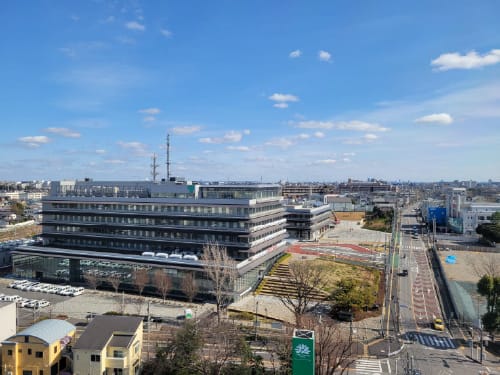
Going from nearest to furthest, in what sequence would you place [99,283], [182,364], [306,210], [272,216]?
[182,364] < [99,283] < [272,216] < [306,210]

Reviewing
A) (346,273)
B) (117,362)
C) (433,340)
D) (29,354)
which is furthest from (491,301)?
(29,354)

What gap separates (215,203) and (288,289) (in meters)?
13.5

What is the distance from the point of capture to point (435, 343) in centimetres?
3272

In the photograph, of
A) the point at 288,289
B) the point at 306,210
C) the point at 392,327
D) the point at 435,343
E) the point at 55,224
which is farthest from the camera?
the point at 306,210

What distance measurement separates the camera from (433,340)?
33.4 m

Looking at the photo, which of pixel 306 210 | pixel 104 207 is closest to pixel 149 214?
pixel 104 207

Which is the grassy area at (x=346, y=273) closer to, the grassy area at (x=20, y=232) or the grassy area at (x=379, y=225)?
the grassy area at (x=379, y=225)

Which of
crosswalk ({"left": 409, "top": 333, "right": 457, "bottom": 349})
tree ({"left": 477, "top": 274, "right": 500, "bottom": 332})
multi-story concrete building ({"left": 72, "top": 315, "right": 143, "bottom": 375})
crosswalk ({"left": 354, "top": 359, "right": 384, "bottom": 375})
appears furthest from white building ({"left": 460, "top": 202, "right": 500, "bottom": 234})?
multi-story concrete building ({"left": 72, "top": 315, "right": 143, "bottom": 375})

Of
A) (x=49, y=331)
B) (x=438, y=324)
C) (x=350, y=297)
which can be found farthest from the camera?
(x=350, y=297)

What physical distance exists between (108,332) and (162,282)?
54.6ft

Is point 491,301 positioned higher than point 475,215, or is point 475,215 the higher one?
point 475,215

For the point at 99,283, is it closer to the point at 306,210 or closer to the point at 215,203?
the point at 215,203

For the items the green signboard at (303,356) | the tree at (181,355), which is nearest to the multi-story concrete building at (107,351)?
the tree at (181,355)

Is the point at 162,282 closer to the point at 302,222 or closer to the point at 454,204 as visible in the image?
the point at 302,222
